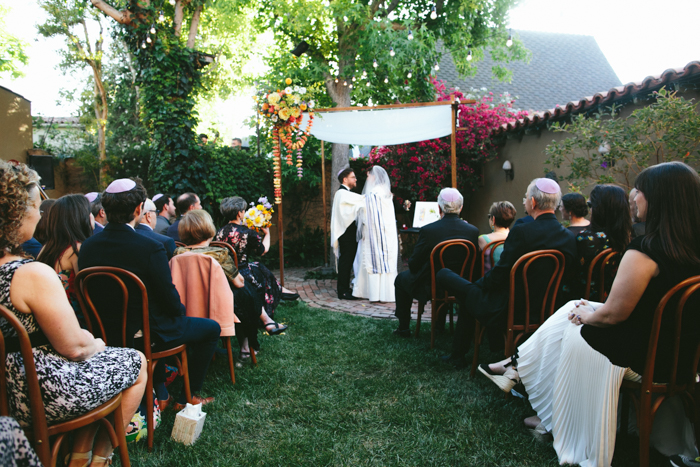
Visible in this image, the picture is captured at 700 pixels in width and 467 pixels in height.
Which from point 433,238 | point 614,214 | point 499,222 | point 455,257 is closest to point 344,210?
point 433,238

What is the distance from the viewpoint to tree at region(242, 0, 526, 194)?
7.59 m

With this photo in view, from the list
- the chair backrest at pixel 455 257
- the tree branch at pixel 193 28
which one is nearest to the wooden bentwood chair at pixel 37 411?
the chair backrest at pixel 455 257

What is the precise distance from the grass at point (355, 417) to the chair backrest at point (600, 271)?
0.90 metres

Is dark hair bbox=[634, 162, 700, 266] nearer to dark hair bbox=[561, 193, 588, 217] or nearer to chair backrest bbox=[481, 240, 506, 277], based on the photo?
dark hair bbox=[561, 193, 588, 217]

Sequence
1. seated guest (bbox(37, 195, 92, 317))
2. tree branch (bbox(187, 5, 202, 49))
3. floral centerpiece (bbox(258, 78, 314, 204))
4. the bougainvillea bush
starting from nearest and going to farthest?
1. seated guest (bbox(37, 195, 92, 317))
2. floral centerpiece (bbox(258, 78, 314, 204))
3. the bougainvillea bush
4. tree branch (bbox(187, 5, 202, 49))

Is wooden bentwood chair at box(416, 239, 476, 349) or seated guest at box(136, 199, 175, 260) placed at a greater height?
seated guest at box(136, 199, 175, 260)

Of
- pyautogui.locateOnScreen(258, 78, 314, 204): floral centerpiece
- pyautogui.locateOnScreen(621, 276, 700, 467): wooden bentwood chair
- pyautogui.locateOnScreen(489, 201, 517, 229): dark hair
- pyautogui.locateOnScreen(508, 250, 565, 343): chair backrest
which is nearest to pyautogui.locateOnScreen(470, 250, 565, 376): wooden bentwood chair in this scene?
pyautogui.locateOnScreen(508, 250, 565, 343): chair backrest

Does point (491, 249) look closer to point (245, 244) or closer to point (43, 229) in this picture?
point (245, 244)

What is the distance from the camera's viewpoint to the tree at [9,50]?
15.0 metres

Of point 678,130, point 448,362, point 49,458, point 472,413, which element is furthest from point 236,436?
point 678,130

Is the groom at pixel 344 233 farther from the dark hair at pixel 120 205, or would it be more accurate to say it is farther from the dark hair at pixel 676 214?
the dark hair at pixel 676 214

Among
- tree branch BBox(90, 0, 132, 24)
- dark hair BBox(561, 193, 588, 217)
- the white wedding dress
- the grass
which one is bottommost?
the grass

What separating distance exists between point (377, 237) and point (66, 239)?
4.04 metres

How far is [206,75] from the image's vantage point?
56.9 feet
